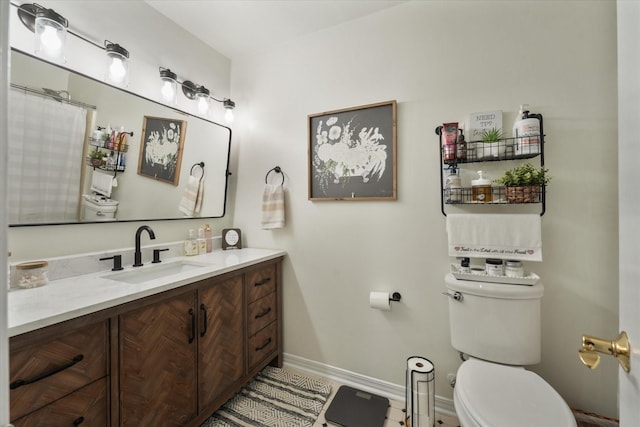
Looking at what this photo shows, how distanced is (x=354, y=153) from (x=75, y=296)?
5.36 ft

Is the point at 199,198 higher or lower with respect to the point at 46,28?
lower

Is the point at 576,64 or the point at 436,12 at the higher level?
the point at 436,12

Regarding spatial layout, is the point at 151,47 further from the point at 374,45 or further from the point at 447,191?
the point at 447,191

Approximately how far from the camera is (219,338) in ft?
5.23

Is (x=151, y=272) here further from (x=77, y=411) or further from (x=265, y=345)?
(x=265, y=345)

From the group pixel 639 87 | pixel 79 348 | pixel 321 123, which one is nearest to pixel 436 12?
pixel 321 123

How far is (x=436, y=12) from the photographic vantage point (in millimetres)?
1681

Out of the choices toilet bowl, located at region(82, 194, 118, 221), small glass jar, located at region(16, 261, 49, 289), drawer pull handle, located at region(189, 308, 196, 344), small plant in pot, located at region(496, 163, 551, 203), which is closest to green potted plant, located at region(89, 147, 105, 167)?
toilet bowl, located at region(82, 194, 118, 221)

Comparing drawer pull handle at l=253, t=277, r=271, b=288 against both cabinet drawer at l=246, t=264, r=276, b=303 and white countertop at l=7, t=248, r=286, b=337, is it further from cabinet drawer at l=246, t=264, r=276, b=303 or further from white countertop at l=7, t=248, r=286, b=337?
white countertop at l=7, t=248, r=286, b=337

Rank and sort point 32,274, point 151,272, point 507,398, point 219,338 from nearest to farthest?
point 507,398 < point 32,274 < point 219,338 < point 151,272

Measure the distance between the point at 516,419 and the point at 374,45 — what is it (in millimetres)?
2076

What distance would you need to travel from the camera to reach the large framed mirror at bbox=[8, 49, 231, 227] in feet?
4.14

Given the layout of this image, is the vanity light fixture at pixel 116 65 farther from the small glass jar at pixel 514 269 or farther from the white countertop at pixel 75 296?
the small glass jar at pixel 514 269

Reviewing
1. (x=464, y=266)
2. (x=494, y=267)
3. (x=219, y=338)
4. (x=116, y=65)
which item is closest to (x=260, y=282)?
(x=219, y=338)
